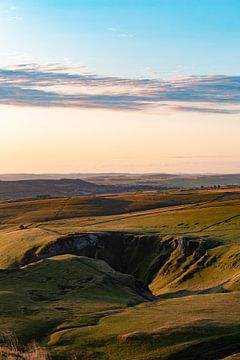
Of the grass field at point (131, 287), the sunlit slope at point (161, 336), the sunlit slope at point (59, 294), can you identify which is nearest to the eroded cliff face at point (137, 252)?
the grass field at point (131, 287)

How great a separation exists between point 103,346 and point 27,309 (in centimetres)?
1720

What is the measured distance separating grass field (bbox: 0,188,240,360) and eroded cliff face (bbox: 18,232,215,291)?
0.23m

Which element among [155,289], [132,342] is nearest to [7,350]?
[132,342]

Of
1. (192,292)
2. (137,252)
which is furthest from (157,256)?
(192,292)

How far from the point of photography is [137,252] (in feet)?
417

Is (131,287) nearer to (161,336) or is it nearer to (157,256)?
(161,336)

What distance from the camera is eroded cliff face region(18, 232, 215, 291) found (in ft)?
382

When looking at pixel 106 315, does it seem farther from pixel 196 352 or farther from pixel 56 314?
pixel 196 352

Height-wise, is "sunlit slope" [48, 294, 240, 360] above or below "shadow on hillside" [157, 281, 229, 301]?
above

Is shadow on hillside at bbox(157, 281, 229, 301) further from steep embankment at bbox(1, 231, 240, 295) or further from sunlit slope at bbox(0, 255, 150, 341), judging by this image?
sunlit slope at bbox(0, 255, 150, 341)

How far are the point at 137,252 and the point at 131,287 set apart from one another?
1683 inches

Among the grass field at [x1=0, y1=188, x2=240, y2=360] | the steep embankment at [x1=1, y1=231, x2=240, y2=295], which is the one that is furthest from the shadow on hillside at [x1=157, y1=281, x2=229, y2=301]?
the steep embankment at [x1=1, y1=231, x2=240, y2=295]

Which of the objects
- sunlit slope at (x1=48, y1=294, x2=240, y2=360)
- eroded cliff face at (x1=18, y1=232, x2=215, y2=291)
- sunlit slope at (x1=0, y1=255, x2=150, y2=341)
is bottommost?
eroded cliff face at (x1=18, y1=232, x2=215, y2=291)

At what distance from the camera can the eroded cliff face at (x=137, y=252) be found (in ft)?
382
